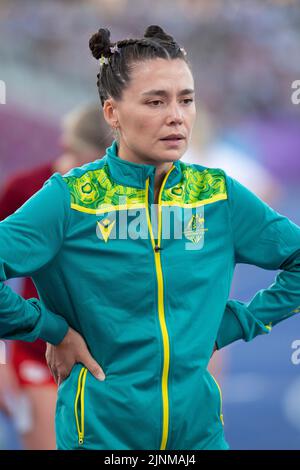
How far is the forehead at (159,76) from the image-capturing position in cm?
215

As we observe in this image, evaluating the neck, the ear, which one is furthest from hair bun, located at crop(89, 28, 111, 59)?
the neck

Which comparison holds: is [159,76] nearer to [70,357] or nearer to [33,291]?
[70,357]

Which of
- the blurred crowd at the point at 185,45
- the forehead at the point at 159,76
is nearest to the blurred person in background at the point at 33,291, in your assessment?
the blurred crowd at the point at 185,45

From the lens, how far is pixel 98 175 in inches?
87.0

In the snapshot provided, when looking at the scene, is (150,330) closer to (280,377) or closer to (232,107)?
(280,377)

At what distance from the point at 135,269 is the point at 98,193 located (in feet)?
0.59

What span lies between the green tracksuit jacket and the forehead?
16cm

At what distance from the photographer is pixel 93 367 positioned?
2137 millimetres

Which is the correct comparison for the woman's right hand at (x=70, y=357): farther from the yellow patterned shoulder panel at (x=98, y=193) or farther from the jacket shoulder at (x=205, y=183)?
the jacket shoulder at (x=205, y=183)

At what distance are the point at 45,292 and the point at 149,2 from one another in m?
2.97

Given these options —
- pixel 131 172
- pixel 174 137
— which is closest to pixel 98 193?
pixel 131 172

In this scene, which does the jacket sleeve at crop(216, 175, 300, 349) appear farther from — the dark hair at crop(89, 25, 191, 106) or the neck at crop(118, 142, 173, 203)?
the dark hair at crop(89, 25, 191, 106)

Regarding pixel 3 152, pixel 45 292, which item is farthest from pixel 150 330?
pixel 3 152

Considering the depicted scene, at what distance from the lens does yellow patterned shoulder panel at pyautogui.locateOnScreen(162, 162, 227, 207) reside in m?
2.21
